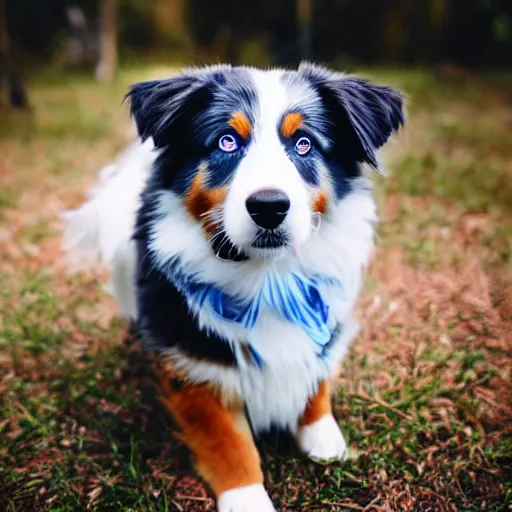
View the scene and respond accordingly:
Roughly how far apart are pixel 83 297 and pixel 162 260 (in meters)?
1.55

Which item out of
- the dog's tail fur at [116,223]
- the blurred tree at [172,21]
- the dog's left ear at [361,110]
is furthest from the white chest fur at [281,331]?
the blurred tree at [172,21]

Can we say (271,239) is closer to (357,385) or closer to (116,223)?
(357,385)

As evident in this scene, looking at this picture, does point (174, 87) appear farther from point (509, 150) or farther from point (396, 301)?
point (509, 150)

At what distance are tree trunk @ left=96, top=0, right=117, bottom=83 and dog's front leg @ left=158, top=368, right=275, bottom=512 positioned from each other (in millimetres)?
11527

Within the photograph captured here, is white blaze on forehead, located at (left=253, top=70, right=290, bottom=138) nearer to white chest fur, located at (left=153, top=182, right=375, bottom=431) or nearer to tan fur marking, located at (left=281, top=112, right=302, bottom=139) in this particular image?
tan fur marking, located at (left=281, top=112, right=302, bottom=139)

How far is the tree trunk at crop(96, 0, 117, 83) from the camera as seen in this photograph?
1236cm

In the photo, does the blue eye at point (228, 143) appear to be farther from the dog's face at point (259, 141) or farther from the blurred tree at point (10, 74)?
the blurred tree at point (10, 74)

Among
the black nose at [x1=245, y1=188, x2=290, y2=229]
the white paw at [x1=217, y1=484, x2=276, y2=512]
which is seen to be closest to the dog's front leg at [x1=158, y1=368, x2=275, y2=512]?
the white paw at [x1=217, y1=484, x2=276, y2=512]

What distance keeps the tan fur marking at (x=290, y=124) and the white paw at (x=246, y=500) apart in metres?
1.28

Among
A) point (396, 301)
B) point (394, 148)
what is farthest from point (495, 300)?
point (394, 148)

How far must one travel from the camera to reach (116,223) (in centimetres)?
295

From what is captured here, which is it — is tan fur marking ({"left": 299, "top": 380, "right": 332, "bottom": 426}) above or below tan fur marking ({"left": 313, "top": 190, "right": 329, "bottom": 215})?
below

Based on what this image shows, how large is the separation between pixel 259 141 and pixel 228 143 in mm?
125

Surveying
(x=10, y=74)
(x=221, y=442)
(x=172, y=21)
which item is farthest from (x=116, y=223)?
(x=172, y=21)
